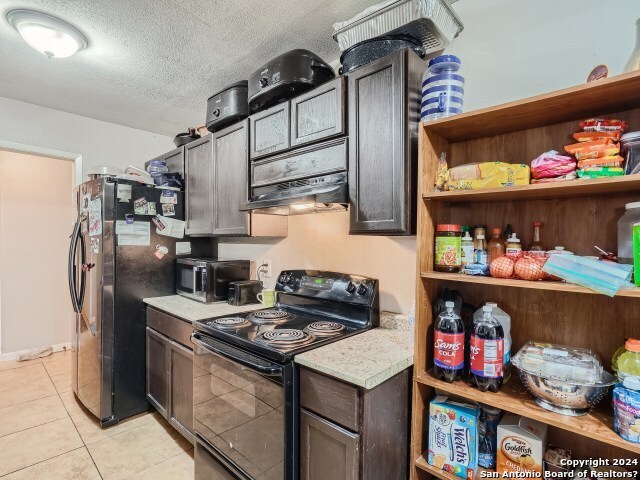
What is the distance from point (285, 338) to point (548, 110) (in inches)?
54.2

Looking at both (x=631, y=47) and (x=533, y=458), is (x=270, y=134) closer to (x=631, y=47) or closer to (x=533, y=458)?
(x=631, y=47)

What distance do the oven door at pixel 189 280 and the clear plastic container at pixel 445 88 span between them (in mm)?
1889

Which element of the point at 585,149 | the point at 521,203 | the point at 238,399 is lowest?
the point at 238,399

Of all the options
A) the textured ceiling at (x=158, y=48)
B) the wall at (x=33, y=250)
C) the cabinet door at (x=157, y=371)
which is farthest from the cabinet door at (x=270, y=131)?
the wall at (x=33, y=250)

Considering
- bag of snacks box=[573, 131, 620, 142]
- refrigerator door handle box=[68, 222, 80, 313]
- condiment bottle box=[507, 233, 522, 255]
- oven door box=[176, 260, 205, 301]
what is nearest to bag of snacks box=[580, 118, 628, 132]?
bag of snacks box=[573, 131, 620, 142]

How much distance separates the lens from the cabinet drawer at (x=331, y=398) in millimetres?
1181

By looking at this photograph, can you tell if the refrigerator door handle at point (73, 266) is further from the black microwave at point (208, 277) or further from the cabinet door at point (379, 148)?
the cabinet door at point (379, 148)

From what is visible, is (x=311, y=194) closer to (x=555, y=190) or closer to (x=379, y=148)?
(x=379, y=148)

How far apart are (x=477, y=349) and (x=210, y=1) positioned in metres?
2.06

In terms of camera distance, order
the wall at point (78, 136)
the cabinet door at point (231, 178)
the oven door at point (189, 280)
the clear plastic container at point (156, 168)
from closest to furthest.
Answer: the cabinet door at point (231, 178), the oven door at point (189, 280), the clear plastic container at point (156, 168), the wall at point (78, 136)

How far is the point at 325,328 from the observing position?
1.73m

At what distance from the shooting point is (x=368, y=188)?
1.56 metres

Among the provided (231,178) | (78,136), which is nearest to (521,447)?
(231,178)

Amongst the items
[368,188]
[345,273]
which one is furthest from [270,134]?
[345,273]
